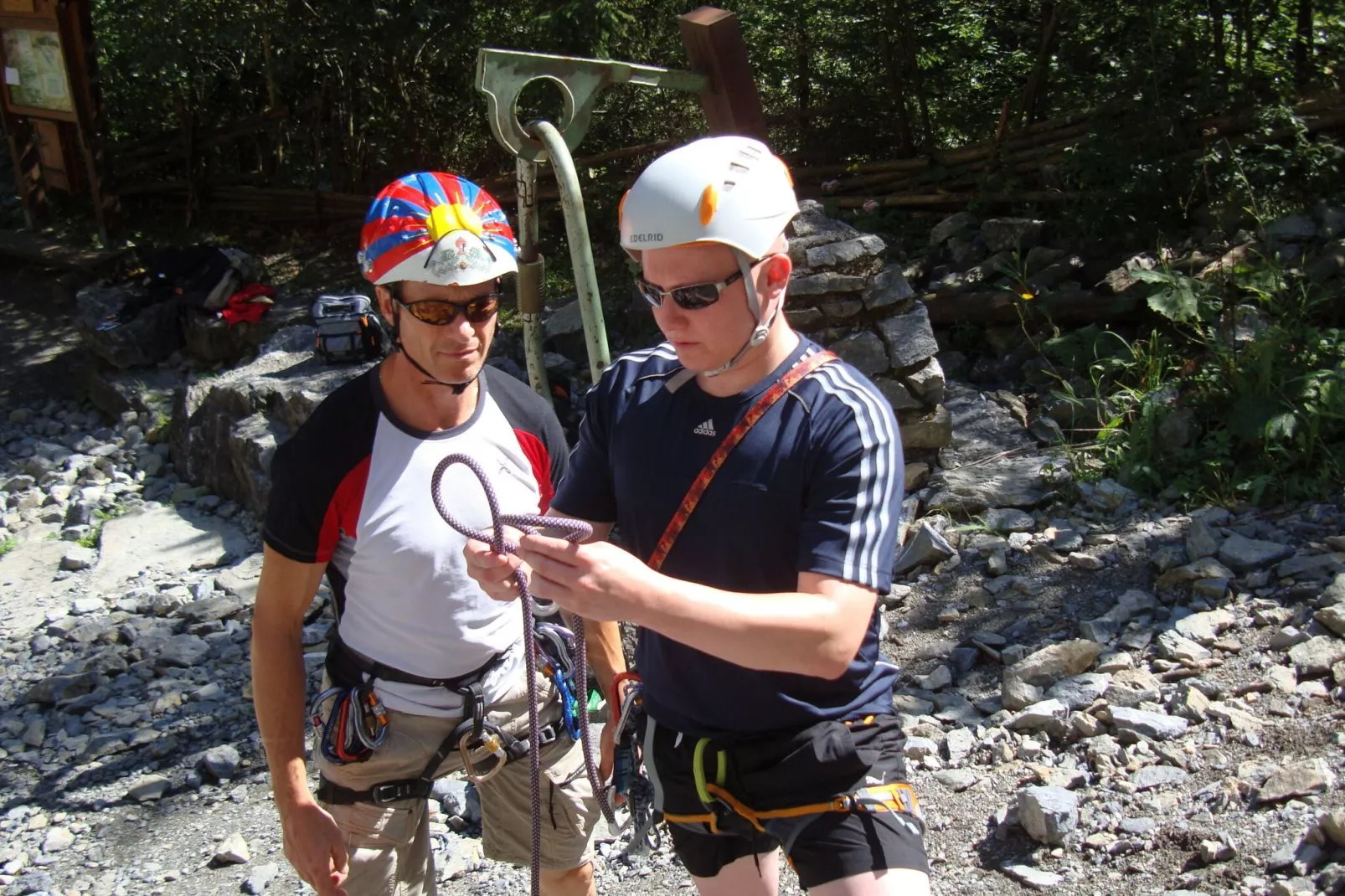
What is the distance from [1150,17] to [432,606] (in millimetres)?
7012

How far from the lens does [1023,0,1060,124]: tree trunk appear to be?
907 centimetres

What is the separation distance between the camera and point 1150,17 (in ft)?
25.6

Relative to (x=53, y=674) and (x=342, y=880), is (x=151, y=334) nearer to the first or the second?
(x=53, y=674)

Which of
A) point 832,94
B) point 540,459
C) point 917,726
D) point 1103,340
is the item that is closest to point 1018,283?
point 1103,340

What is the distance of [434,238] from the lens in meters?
2.49

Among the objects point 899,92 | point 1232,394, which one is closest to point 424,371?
point 1232,394

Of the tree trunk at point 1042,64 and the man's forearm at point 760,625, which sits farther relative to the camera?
the tree trunk at point 1042,64

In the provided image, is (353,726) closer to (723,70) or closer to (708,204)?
(708,204)

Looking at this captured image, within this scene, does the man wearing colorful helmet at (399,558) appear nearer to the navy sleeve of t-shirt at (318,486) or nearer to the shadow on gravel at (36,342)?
the navy sleeve of t-shirt at (318,486)

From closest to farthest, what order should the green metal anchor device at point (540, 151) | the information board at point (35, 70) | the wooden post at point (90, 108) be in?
the green metal anchor device at point (540, 151) < the wooden post at point (90, 108) < the information board at point (35, 70)

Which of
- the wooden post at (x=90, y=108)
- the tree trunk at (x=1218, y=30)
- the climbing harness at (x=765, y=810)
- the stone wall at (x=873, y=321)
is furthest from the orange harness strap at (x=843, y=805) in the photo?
the wooden post at (x=90, y=108)

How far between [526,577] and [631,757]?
0.68 m

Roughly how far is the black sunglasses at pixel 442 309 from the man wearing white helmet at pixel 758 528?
1.49 feet

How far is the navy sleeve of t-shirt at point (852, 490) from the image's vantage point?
1.88 meters
